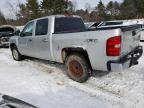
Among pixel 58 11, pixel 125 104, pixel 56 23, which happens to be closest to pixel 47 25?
pixel 56 23

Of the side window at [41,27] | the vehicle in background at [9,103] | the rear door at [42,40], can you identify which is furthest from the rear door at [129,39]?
the vehicle in background at [9,103]

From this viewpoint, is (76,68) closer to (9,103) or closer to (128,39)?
(128,39)

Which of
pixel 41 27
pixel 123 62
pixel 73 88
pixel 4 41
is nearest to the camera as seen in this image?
pixel 123 62

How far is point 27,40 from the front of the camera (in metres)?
8.55

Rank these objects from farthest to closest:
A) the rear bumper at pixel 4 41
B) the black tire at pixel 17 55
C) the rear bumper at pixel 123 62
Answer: the rear bumper at pixel 4 41 → the black tire at pixel 17 55 → the rear bumper at pixel 123 62

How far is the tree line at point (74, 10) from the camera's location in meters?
47.6

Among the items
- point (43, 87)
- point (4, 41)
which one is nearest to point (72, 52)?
point (43, 87)

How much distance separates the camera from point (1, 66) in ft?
30.0

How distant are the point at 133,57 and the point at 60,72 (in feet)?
8.59

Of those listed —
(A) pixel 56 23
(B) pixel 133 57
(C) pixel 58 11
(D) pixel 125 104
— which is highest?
(C) pixel 58 11

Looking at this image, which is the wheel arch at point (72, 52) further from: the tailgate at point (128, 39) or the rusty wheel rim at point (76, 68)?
the tailgate at point (128, 39)

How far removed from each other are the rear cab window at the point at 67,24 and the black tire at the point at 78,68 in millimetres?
1008

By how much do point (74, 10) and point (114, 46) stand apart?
180ft

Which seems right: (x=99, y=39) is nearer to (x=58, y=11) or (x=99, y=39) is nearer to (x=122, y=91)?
(x=122, y=91)
